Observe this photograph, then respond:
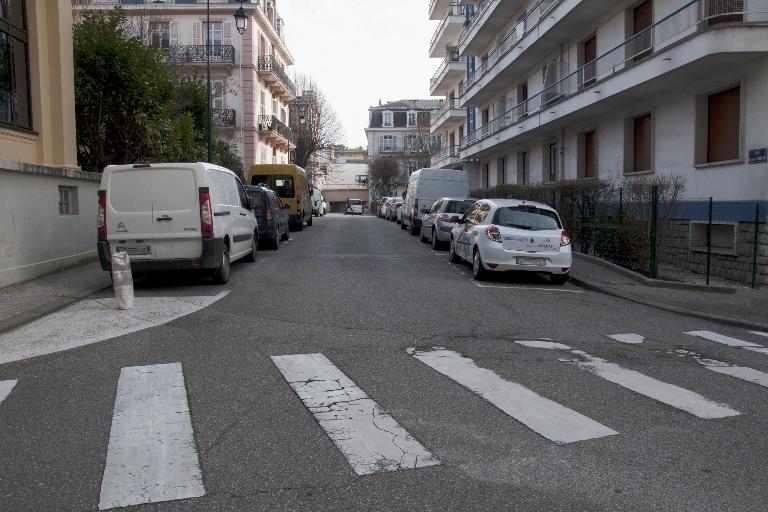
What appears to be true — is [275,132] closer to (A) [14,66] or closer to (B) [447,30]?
(B) [447,30]

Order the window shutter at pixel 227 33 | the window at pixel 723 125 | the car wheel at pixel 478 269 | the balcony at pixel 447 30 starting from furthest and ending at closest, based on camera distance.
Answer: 1. the window shutter at pixel 227 33
2. the balcony at pixel 447 30
3. the window at pixel 723 125
4. the car wheel at pixel 478 269

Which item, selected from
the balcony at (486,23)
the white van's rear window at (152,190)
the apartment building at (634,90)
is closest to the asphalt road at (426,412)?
the white van's rear window at (152,190)

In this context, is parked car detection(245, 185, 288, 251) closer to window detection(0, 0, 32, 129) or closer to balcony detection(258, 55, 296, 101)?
window detection(0, 0, 32, 129)

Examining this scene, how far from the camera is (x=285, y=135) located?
51469 millimetres

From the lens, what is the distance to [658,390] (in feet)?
18.6

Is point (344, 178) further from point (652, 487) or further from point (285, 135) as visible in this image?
point (652, 487)

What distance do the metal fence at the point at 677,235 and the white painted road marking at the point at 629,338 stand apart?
5140 mm

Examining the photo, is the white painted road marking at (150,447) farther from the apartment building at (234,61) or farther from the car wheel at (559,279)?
the apartment building at (234,61)

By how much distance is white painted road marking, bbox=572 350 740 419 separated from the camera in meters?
5.11

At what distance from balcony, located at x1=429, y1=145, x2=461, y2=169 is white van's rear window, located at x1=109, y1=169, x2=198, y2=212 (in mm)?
32486

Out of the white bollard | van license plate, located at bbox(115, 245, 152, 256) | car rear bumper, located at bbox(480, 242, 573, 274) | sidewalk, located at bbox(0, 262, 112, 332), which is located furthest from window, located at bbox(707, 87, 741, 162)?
sidewalk, located at bbox(0, 262, 112, 332)

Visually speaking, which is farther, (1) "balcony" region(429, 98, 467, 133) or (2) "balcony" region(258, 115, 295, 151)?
(2) "balcony" region(258, 115, 295, 151)

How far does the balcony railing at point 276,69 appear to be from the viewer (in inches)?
1788

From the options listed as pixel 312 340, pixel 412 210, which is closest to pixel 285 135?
pixel 412 210
